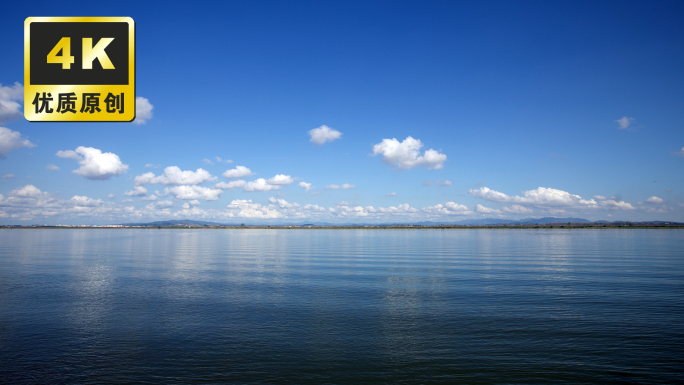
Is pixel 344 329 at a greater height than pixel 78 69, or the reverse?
pixel 78 69

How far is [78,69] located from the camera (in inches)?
792

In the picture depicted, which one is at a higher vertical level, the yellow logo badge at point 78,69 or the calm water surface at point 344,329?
the yellow logo badge at point 78,69

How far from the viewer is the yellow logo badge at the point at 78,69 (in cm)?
2000

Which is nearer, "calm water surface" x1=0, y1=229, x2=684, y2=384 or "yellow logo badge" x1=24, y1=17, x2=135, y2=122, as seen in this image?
Result: "calm water surface" x1=0, y1=229, x2=684, y2=384

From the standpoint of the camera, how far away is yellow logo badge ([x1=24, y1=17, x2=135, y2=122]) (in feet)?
65.6

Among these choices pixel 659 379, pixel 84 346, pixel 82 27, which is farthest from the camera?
pixel 82 27

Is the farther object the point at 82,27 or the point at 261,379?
the point at 82,27

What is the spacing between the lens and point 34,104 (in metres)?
20.4

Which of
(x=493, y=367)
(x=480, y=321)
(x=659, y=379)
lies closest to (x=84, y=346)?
(x=493, y=367)

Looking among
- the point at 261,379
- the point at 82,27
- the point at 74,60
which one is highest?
the point at 82,27

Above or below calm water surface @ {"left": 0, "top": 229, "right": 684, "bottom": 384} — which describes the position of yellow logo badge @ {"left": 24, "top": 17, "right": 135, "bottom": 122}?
above

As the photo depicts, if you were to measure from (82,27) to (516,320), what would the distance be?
28015mm

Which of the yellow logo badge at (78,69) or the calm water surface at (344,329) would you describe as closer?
the calm water surface at (344,329)

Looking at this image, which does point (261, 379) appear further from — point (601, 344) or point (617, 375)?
point (601, 344)
